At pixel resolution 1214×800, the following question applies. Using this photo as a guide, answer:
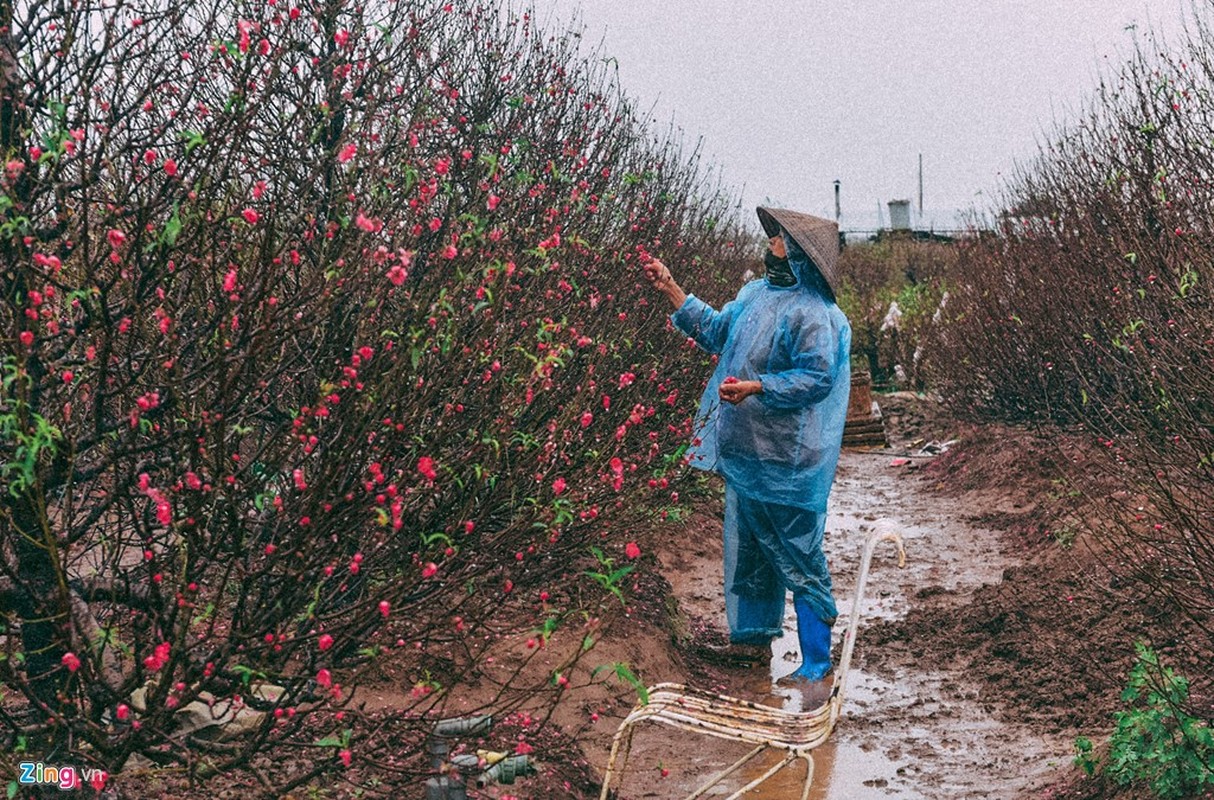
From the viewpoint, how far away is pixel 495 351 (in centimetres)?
445

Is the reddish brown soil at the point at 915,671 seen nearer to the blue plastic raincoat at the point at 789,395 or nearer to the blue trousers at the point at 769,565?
the blue trousers at the point at 769,565

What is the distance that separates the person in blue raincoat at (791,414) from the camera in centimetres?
598

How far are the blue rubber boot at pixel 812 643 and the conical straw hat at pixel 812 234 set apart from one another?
153cm

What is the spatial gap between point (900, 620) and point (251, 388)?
18.2ft

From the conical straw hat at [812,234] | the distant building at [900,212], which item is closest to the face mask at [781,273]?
the conical straw hat at [812,234]

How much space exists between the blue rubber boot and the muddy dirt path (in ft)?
0.55

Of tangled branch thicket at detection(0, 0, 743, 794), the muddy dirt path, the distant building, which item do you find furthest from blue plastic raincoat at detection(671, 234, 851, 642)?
the distant building

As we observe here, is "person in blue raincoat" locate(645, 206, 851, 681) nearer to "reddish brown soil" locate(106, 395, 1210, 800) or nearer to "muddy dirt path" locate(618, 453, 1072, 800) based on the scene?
"muddy dirt path" locate(618, 453, 1072, 800)

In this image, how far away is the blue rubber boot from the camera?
6.12m

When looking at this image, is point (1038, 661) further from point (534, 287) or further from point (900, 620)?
point (534, 287)

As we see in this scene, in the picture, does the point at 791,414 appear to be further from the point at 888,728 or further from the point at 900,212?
the point at 900,212

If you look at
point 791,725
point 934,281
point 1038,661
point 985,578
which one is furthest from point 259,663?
point 934,281

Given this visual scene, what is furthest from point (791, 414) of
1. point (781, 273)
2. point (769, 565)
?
point (769, 565)

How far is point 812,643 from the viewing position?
614 cm
